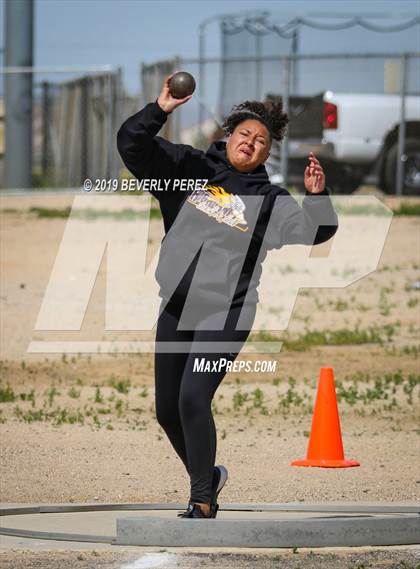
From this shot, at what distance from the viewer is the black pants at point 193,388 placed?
5980 mm

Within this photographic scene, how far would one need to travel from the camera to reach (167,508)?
6.80 m

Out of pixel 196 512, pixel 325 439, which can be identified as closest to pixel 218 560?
pixel 196 512

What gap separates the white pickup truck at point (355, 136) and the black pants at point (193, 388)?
15534mm

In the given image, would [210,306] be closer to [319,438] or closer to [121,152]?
[121,152]

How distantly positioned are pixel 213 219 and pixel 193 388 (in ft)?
2.47

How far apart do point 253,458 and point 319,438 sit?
1.45ft

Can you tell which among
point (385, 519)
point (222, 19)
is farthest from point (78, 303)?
point (222, 19)

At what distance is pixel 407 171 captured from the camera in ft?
71.7

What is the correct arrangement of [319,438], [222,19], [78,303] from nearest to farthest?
1. [319,438]
2. [78,303]
3. [222,19]

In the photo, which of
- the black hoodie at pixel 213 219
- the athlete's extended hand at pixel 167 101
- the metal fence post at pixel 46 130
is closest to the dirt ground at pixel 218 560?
the black hoodie at pixel 213 219

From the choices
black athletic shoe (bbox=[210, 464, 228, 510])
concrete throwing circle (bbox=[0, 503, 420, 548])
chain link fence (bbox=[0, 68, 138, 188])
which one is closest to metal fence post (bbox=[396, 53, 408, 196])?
chain link fence (bbox=[0, 68, 138, 188])

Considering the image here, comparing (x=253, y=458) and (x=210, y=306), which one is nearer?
(x=210, y=306)

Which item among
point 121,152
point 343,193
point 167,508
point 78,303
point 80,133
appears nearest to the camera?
point 121,152

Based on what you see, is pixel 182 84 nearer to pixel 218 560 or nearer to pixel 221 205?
pixel 221 205
